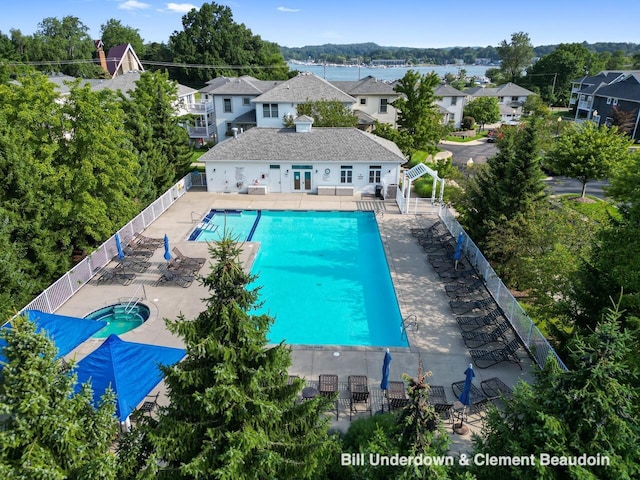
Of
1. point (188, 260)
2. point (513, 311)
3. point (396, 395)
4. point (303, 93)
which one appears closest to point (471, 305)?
point (513, 311)

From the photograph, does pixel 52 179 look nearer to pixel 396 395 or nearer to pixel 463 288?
pixel 396 395

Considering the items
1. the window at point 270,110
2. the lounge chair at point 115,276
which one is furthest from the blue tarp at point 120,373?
the window at point 270,110

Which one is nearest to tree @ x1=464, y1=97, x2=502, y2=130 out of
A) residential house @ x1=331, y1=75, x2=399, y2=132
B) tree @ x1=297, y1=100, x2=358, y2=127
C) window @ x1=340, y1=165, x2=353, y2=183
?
residential house @ x1=331, y1=75, x2=399, y2=132

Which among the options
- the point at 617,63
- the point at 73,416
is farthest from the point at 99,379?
the point at 617,63

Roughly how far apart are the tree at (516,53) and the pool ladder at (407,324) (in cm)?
10263

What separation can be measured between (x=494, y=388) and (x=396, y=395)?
3.23 metres

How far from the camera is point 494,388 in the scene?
1326 cm

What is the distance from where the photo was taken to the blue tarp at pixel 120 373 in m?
10.4

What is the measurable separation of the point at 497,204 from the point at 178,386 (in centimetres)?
1841

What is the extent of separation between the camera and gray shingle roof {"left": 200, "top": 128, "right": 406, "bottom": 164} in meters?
32.0

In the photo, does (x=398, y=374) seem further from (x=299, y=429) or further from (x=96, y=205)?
(x=96, y=205)

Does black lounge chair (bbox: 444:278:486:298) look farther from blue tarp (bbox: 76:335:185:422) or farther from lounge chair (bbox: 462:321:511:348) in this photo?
blue tarp (bbox: 76:335:185:422)

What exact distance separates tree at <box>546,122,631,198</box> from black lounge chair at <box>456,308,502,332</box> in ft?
65.6

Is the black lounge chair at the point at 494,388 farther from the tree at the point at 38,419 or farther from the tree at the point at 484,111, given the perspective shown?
the tree at the point at 484,111
